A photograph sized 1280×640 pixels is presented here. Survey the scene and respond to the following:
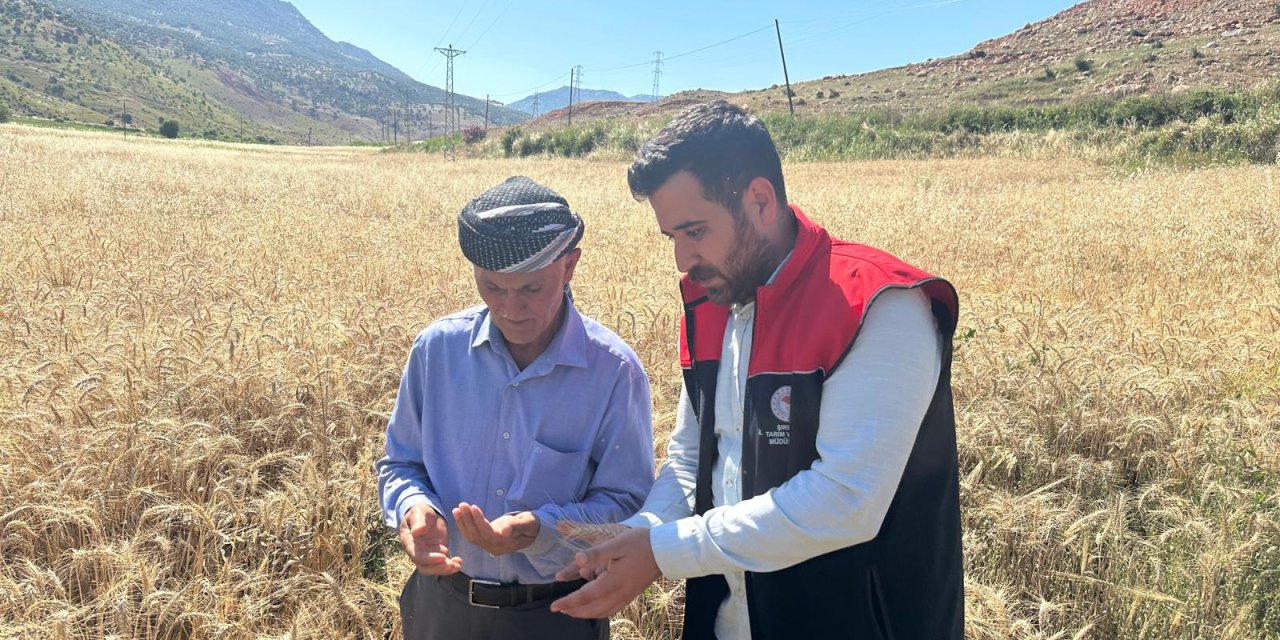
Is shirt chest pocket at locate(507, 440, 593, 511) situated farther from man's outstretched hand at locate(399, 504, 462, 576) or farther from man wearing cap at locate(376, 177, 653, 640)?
man's outstretched hand at locate(399, 504, 462, 576)

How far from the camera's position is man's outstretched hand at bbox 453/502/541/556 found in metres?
1.48

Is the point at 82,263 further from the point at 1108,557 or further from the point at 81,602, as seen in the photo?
the point at 1108,557

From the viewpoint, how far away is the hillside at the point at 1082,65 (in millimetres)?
31953

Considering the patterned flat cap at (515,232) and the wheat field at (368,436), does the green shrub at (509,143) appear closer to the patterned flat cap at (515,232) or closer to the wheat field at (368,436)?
the wheat field at (368,436)

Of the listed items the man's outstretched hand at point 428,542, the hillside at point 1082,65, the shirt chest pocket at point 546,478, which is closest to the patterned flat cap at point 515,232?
the shirt chest pocket at point 546,478

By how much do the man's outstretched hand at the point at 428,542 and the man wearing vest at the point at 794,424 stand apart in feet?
0.89

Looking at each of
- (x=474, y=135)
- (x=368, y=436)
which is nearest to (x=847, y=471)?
(x=368, y=436)

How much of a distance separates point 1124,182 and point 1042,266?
8.29 m

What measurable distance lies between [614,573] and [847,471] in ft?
1.57

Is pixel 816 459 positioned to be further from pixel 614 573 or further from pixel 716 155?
pixel 716 155

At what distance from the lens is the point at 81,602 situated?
86.4 inches

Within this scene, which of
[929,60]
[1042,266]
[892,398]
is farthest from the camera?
[929,60]

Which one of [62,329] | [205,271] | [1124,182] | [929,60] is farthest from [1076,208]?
[929,60]

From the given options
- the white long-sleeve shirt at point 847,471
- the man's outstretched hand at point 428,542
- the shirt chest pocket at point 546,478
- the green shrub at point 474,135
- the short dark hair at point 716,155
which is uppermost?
the green shrub at point 474,135
